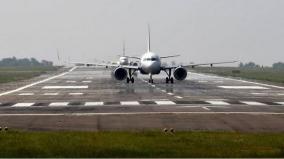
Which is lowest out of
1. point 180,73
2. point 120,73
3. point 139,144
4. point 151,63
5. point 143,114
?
point 180,73

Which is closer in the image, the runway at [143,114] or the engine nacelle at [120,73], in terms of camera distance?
the runway at [143,114]

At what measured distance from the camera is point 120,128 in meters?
24.6

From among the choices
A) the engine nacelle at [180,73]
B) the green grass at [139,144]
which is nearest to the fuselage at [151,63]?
the engine nacelle at [180,73]

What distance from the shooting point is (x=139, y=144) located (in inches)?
747

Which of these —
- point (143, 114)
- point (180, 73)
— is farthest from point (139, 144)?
point (180, 73)

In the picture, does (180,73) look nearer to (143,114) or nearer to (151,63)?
(151,63)

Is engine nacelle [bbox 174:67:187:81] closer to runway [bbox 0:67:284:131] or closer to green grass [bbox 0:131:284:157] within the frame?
runway [bbox 0:67:284:131]

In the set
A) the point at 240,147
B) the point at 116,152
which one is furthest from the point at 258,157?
the point at 116,152

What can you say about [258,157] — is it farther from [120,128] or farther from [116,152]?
[120,128]

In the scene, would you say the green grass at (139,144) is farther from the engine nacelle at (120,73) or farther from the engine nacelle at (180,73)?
the engine nacelle at (180,73)

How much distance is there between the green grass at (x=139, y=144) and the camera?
17.3 metres

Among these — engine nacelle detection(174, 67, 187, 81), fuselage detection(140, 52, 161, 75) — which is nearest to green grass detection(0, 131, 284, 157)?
fuselage detection(140, 52, 161, 75)

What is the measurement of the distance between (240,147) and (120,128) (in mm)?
7269

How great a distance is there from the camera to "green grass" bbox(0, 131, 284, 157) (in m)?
17.3
